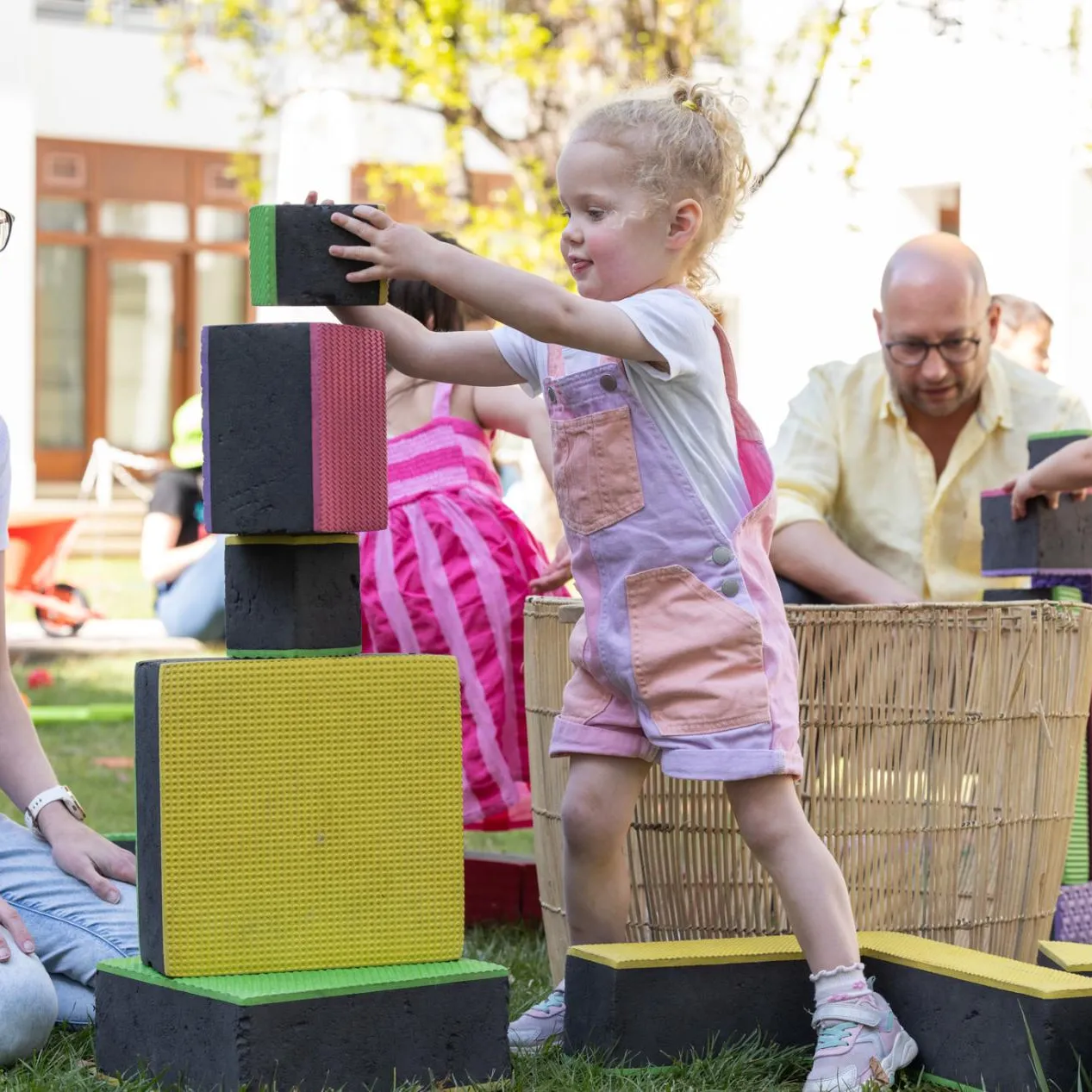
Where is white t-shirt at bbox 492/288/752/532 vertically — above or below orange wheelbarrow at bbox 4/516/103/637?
above

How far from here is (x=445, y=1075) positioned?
2215 mm

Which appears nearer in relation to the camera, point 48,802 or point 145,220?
point 48,802

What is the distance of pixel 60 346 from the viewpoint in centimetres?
1666

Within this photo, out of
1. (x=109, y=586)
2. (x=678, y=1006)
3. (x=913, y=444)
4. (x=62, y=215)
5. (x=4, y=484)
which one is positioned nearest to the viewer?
(x=678, y=1006)

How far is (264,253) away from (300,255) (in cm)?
5

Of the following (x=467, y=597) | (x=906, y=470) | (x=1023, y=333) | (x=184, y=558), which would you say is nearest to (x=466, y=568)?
(x=467, y=597)

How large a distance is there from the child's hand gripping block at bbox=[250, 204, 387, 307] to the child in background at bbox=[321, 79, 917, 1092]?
0.41 ft

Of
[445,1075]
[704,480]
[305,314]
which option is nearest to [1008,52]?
[305,314]

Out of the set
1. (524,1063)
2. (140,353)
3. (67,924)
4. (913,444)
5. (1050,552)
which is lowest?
(524,1063)

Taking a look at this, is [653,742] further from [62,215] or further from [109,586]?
[62,215]

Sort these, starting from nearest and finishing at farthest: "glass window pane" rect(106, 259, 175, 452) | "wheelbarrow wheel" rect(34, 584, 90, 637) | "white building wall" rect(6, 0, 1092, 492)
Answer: "wheelbarrow wheel" rect(34, 584, 90, 637), "white building wall" rect(6, 0, 1092, 492), "glass window pane" rect(106, 259, 175, 452)

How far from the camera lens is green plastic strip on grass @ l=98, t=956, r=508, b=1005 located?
2094 mm

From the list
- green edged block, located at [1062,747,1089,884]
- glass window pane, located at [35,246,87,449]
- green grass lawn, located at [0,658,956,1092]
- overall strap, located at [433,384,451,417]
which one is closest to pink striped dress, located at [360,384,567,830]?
overall strap, located at [433,384,451,417]

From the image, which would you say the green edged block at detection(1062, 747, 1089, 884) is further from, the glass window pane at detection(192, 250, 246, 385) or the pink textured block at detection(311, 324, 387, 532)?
the glass window pane at detection(192, 250, 246, 385)
